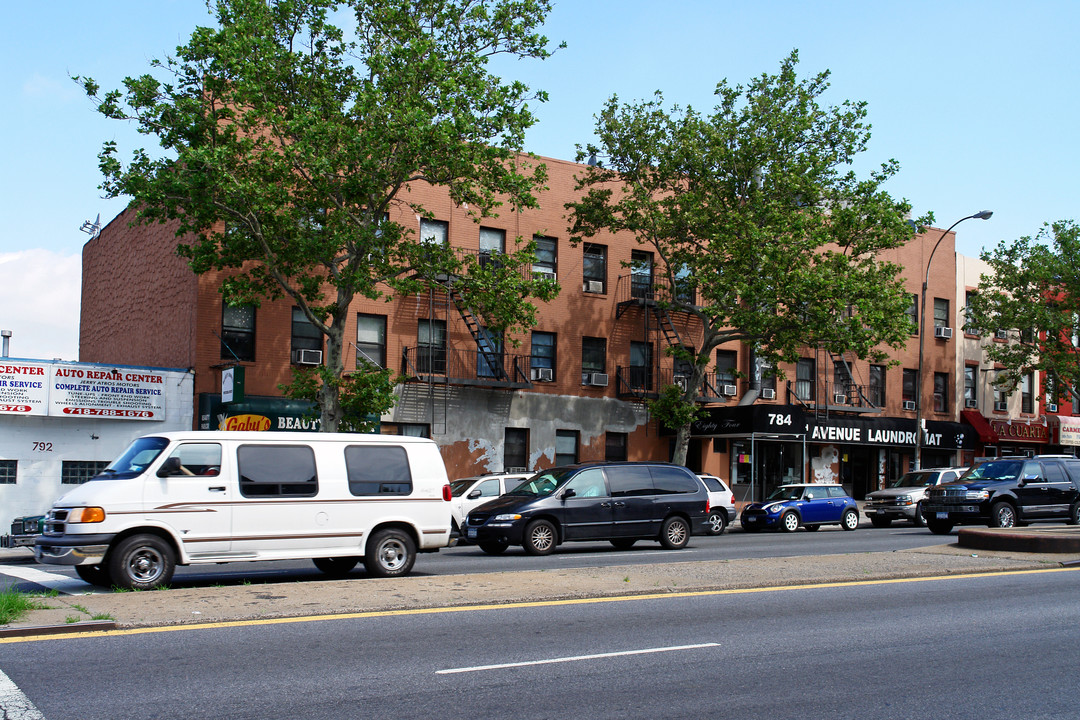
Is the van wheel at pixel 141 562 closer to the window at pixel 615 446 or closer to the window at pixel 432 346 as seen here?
the window at pixel 432 346

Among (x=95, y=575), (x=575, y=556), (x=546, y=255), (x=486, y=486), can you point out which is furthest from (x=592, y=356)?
(x=95, y=575)

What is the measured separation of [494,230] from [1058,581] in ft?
69.5

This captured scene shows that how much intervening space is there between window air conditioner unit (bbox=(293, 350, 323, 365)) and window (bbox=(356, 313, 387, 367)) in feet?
4.64

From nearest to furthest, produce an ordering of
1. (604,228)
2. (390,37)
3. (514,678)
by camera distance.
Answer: (514,678)
(390,37)
(604,228)

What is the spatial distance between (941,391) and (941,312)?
342 centimetres

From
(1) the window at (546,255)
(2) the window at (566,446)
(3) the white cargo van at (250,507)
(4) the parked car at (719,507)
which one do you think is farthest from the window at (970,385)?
(3) the white cargo van at (250,507)

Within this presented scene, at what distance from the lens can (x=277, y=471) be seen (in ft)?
41.8

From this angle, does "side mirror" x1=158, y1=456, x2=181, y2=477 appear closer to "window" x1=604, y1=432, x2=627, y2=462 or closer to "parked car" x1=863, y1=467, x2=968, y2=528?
"parked car" x1=863, y1=467, x2=968, y2=528

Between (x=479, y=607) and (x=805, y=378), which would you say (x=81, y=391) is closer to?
(x=479, y=607)

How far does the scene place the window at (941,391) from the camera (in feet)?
139

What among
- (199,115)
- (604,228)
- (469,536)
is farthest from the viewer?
(604,228)

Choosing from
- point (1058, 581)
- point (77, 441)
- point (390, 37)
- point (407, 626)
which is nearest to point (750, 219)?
point (390, 37)

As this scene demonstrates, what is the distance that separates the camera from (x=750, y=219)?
29.0 meters

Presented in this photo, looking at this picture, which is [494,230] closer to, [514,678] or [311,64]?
[311,64]
